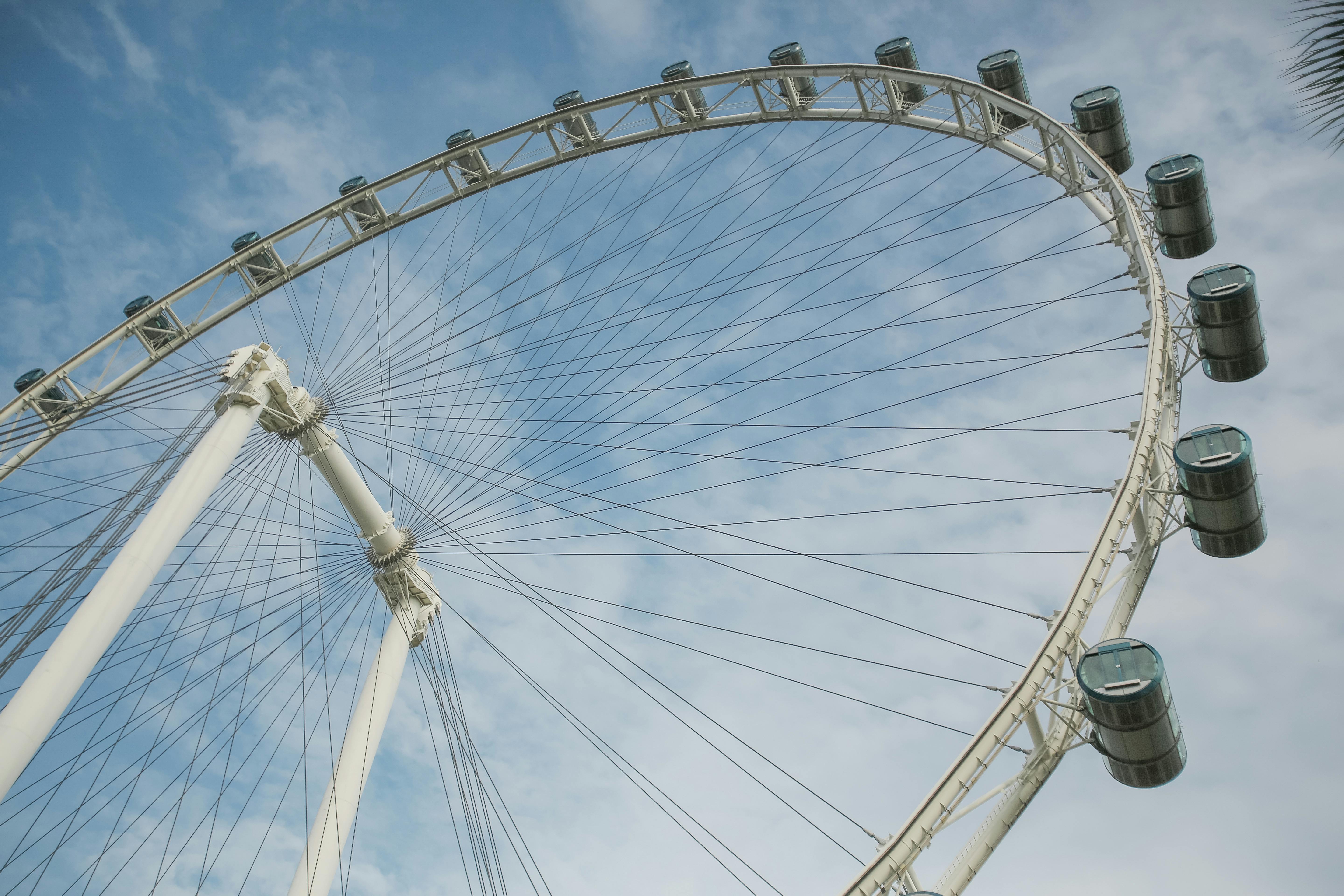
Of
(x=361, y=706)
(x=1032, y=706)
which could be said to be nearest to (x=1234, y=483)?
(x=1032, y=706)

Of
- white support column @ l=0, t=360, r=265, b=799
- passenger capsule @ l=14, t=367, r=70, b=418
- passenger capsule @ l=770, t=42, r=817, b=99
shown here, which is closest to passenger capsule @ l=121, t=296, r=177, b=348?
passenger capsule @ l=14, t=367, r=70, b=418

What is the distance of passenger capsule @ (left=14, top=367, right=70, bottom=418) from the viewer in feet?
70.9

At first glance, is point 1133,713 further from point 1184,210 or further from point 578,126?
point 578,126

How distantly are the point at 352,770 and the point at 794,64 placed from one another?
16.8 meters

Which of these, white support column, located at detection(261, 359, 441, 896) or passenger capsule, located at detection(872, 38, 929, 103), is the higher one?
passenger capsule, located at detection(872, 38, 929, 103)

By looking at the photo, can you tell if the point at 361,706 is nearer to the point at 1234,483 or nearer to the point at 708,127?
the point at 1234,483

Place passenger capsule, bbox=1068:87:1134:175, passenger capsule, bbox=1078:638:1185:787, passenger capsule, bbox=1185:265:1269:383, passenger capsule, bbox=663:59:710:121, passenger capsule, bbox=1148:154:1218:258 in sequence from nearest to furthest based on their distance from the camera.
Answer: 1. passenger capsule, bbox=1078:638:1185:787
2. passenger capsule, bbox=1185:265:1269:383
3. passenger capsule, bbox=1148:154:1218:258
4. passenger capsule, bbox=1068:87:1134:175
5. passenger capsule, bbox=663:59:710:121

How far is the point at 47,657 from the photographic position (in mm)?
11922

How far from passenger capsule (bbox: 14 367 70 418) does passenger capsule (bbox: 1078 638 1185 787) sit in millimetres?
21271

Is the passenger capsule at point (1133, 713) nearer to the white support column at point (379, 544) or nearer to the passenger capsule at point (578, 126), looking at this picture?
the white support column at point (379, 544)

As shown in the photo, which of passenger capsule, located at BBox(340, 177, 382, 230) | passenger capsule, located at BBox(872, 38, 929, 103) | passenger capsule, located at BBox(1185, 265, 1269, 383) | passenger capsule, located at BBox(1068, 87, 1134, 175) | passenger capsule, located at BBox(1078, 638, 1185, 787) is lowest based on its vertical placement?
passenger capsule, located at BBox(1078, 638, 1185, 787)

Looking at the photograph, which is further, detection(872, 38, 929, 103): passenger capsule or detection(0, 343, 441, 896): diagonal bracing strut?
detection(872, 38, 929, 103): passenger capsule

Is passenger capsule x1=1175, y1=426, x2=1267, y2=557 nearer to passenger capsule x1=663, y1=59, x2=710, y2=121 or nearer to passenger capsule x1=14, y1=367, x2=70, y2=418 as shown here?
passenger capsule x1=663, y1=59, x2=710, y2=121

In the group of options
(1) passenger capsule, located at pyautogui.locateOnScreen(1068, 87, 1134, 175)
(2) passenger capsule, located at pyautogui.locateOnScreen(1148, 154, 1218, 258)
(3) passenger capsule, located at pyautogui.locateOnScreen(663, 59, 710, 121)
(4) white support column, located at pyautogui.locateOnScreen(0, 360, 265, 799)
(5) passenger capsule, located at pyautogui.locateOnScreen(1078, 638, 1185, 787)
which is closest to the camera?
(5) passenger capsule, located at pyautogui.locateOnScreen(1078, 638, 1185, 787)
